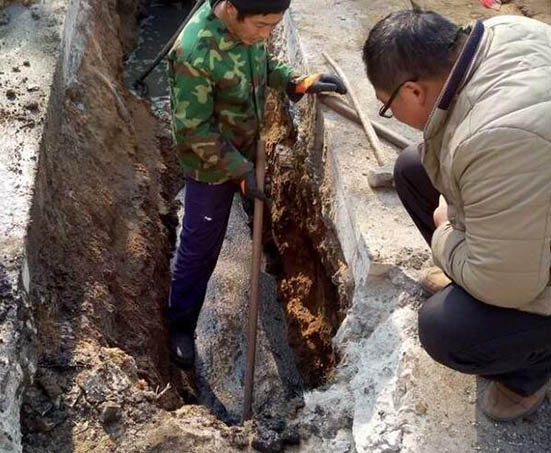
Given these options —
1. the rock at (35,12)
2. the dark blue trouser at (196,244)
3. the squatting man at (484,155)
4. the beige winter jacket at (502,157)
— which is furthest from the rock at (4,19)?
the beige winter jacket at (502,157)

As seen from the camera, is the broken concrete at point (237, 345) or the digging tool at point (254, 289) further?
the broken concrete at point (237, 345)

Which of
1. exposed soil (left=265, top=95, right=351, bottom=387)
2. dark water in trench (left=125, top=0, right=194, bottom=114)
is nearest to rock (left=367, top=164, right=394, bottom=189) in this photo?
exposed soil (left=265, top=95, right=351, bottom=387)

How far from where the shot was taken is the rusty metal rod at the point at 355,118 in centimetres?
382

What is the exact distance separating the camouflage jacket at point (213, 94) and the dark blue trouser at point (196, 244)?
13cm

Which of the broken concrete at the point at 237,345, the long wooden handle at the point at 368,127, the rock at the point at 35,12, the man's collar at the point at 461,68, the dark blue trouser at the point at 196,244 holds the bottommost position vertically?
the broken concrete at the point at 237,345

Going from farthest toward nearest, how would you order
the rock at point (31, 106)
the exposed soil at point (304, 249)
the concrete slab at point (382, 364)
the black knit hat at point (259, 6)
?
the exposed soil at point (304, 249) < the rock at point (31, 106) < the black knit hat at point (259, 6) < the concrete slab at point (382, 364)

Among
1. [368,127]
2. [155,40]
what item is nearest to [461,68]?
[368,127]

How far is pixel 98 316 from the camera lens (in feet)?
11.1

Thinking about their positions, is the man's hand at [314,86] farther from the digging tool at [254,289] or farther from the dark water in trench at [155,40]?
the dark water in trench at [155,40]

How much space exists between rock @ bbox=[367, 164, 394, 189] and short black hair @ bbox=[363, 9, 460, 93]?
56.5 inches

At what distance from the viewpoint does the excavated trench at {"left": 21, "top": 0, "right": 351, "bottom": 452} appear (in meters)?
2.81

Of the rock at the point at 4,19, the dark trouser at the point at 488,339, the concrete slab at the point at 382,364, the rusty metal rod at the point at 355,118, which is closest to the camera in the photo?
the dark trouser at the point at 488,339

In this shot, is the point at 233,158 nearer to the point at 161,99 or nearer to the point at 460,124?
the point at 460,124

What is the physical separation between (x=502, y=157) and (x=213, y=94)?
1793 mm
